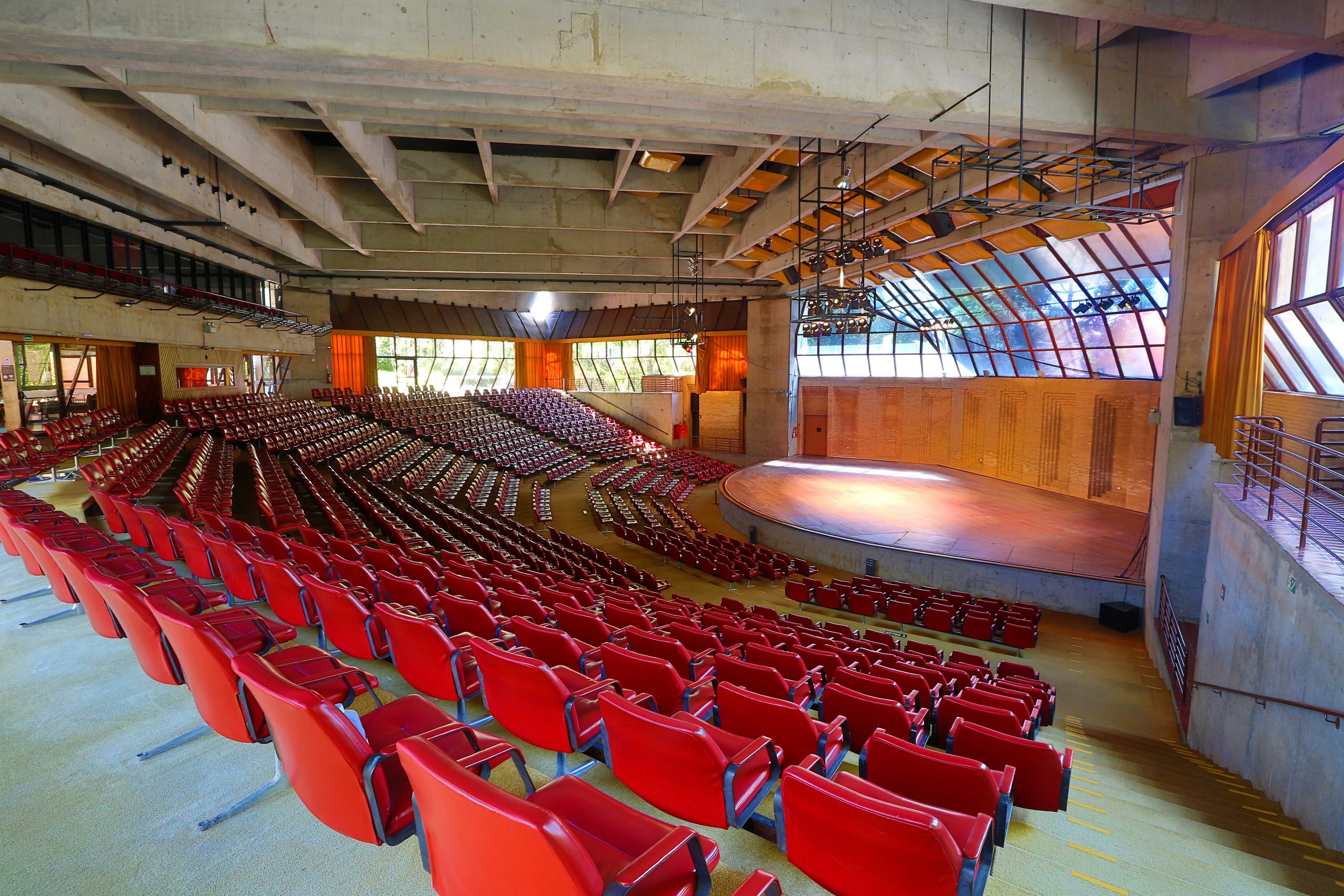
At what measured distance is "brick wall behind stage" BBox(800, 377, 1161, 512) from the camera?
658 inches

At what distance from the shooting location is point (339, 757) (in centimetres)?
205

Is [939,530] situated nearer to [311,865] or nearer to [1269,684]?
[1269,684]

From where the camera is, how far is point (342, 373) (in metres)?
31.5

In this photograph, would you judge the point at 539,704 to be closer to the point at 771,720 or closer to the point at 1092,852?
the point at 771,720

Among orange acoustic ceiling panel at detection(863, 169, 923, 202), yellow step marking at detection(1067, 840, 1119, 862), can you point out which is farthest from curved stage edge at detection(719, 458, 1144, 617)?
yellow step marking at detection(1067, 840, 1119, 862)

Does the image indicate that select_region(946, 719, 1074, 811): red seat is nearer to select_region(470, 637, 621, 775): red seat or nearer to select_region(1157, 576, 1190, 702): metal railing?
select_region(470, 637, 621, 775): red seat

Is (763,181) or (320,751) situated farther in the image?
(763,181)

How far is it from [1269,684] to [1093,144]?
625 cm

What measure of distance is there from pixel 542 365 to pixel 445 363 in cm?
572

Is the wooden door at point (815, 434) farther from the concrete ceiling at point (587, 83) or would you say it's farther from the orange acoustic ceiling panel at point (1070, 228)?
the orange acoustic ceiling panel at point (1070, 228)

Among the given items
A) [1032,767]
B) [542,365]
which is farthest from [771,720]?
[542,365]

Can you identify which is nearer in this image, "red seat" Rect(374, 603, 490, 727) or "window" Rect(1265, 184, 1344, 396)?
"red seat" Rect(374, 603, 490, 727)

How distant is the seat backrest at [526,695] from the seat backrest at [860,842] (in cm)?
120

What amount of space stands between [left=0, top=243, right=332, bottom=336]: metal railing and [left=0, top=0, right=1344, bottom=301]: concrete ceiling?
1647 mm
